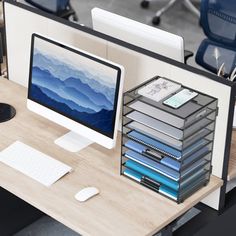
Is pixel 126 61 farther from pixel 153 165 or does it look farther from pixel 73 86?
pixel 153 165

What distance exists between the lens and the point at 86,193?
297 centimetres

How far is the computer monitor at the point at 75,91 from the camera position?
3045mm

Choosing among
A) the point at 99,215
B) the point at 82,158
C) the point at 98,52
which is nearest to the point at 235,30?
the point at 98,52

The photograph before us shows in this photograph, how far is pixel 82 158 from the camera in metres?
3.22

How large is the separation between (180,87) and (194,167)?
0.33m

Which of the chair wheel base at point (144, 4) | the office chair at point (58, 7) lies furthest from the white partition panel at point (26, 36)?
the chair wheel base at point (144, 4)

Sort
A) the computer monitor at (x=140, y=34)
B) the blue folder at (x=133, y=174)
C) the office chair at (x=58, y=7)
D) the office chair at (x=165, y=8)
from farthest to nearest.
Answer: the office chair at (x=165, y=8) → the office chair at (x=58, y=7) → the computer monitor at (x=140, y=34) → the blue folder at (x=133, y=174)

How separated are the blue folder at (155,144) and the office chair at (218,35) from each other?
154 cm

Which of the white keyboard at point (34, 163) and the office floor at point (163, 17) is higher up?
the white keyboard at point (34, 163)

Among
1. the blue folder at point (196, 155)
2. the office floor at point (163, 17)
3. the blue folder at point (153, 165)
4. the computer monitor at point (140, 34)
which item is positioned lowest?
the office floor at point (163, 17)

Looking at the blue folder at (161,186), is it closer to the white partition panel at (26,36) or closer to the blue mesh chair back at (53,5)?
the white partition panel at (26,36)

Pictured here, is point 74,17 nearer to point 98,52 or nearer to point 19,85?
point 19,85

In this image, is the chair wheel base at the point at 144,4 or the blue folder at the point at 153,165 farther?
the chair wheel base at the point at 144,4

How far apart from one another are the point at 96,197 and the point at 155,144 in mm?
318
